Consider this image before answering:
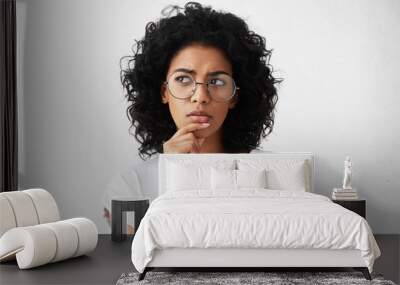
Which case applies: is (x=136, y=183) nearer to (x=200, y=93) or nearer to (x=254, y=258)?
(x=200, y=93)

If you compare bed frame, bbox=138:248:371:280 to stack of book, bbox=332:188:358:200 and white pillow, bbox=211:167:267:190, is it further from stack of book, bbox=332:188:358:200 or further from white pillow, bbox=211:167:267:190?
stack of book, bbox=332:188:358:200

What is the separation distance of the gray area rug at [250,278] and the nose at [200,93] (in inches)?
83.7

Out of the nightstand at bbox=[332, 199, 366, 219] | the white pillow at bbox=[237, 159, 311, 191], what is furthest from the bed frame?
the nightstand at bbox=[332, 199, 366, 219]

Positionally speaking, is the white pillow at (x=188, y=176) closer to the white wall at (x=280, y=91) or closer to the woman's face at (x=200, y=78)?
the woman's face at (x=200, y=78)

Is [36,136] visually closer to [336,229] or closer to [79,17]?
[79,17]

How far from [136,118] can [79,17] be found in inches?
48.8

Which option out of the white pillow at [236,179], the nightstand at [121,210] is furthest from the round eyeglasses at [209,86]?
the nightstand at [121,210]

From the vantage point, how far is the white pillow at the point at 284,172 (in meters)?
6.45

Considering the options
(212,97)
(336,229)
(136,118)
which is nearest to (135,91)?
(136,118)

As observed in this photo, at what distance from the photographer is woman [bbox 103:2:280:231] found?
269 inches

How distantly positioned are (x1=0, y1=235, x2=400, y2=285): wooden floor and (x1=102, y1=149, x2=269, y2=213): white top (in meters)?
0.83

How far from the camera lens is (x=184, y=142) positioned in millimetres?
7016

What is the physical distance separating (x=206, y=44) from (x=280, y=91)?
0.95 m

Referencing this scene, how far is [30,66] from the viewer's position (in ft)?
23.9
